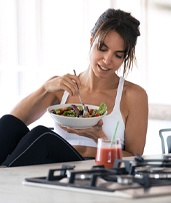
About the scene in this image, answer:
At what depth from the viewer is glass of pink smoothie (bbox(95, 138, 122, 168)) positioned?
80.6 inches

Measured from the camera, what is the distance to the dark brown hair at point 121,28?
3.02 metres

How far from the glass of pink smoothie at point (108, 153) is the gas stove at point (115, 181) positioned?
24cm

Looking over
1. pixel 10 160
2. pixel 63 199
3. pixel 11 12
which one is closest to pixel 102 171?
pixel 63 199

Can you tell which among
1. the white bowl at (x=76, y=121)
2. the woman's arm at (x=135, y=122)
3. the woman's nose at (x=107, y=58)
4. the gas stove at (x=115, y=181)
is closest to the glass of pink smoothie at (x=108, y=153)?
the gas stove at (x=115, y=181)

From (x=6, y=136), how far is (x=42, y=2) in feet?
10.1

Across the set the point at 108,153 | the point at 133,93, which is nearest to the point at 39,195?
the point at 108,153

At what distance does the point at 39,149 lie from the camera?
89.0 inches

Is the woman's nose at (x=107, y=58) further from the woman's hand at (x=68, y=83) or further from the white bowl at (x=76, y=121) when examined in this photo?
the white bowl at (x=76, y=121)

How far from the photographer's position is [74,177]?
162cm

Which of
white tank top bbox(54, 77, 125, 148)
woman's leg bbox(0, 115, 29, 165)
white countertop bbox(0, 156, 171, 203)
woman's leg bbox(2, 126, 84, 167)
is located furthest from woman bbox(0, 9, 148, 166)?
white countertop bbox(0, 156, 171, 203)

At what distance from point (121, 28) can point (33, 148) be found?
1.02 meters

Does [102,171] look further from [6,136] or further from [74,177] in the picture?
[6,136]

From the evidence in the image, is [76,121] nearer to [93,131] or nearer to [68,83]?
[93,131]

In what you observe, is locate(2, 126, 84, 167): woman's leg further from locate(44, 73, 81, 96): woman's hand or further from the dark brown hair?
the dark brown hair
